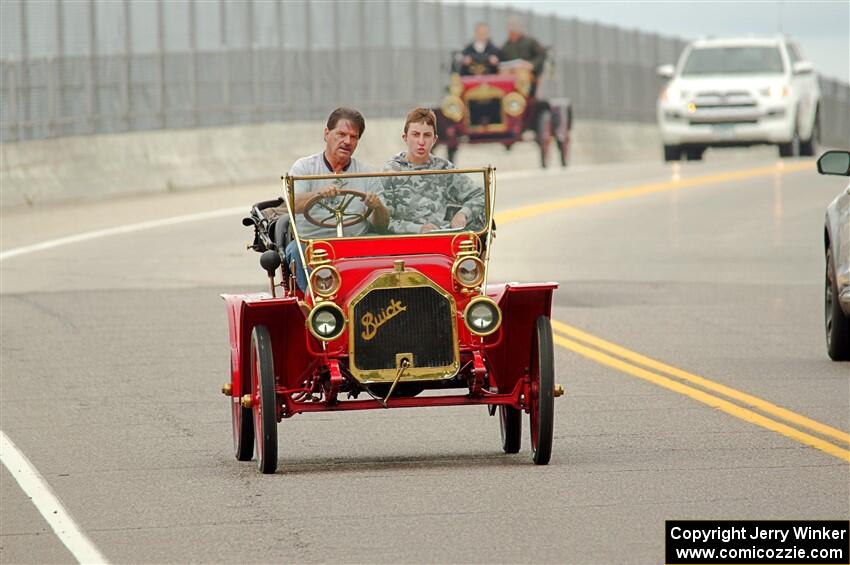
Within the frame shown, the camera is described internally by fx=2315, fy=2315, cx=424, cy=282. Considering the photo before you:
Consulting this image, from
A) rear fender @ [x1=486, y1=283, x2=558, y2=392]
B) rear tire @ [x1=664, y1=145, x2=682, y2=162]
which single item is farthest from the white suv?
rear fender @ [x1=486, y1=283, x2=558, y2=392]

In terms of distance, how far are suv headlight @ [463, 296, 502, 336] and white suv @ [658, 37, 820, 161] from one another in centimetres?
2644

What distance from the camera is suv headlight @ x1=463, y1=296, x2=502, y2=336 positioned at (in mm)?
10706

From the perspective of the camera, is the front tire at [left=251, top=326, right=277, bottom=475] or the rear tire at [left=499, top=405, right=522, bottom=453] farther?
the rear tire at [left=499, top=405, right=522, bottom=453]

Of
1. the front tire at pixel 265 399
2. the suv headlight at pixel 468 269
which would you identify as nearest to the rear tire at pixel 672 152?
the suv headlight at pixel 468 269

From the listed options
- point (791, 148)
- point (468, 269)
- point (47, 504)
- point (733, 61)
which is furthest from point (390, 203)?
point (791, 148)

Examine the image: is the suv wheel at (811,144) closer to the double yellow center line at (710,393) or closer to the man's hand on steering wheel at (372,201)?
the double yellow center line at (710,393)

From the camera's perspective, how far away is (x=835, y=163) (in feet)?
47.6

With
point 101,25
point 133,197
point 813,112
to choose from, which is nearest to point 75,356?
point 133,197

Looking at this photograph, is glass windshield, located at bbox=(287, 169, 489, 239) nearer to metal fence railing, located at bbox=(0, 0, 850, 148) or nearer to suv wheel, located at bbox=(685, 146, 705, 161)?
metal fence railing, located at bbox=(0, 0, 850, 148)

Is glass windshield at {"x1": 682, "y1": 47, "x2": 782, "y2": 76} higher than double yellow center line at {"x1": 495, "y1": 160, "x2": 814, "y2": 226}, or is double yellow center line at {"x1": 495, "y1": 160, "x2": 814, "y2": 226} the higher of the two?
glass windshield at {"x1": 682, "y1": 47, "x2": 782, "y2": 76}

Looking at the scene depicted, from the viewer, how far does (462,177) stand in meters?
11.6

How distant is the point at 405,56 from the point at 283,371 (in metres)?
35.2

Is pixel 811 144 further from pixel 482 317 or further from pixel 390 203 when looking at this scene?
pixel 482 317

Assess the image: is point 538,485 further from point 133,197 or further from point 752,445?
point 133,197
